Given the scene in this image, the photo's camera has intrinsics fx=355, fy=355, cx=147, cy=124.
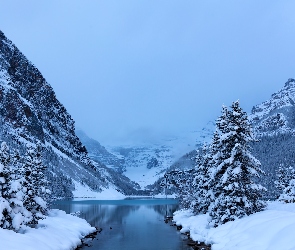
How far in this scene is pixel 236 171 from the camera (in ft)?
115

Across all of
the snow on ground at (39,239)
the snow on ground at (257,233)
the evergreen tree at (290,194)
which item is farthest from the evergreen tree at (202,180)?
the snow on ground at (39,239)

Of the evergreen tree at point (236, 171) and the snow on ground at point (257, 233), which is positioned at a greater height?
the evergreen tree at point (236, 171)

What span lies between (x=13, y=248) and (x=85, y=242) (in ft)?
55.2

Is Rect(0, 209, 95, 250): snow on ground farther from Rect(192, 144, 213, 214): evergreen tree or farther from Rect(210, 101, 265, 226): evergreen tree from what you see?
Rect(192, 144, 213, 214): evergreen tree

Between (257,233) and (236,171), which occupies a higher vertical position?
(236,171)

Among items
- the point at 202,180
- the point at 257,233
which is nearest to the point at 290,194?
the point at 202,180

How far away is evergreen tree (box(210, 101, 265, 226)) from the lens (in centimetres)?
3553

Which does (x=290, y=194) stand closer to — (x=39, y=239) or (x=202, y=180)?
(x=202, y=180)

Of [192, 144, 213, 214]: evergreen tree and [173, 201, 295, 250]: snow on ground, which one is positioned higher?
[192, 144, 213, 214]: evergreen tree

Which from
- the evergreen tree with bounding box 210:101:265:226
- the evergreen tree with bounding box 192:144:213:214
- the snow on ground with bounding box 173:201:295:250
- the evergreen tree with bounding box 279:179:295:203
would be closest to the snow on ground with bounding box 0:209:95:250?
the snow on ground with bounding box 173:201:295:250

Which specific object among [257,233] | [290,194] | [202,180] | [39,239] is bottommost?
[39,239]

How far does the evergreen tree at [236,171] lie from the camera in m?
35.5

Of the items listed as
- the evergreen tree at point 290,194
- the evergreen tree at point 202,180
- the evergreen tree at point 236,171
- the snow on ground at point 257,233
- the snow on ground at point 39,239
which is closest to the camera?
the snow on ground at point 257,233

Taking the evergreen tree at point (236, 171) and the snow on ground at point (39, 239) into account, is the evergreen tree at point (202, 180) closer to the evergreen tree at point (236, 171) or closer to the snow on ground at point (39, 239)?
the evergreen tree at point (236, 171)
